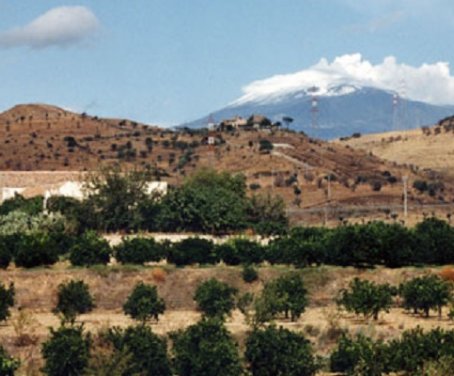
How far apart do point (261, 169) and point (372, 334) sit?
65055 mm

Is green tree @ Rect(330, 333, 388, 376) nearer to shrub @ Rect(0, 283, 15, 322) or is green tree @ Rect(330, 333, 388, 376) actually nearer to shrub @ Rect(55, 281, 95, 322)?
shrub @ Rect(55, 281, 95, 322)

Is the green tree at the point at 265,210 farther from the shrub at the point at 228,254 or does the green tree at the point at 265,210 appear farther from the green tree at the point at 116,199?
the shrub at the point at 228,254

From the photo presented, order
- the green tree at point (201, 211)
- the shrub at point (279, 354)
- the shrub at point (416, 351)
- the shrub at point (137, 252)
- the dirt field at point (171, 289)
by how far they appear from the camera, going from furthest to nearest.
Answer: the green tree at point (201, 211)
the shrub at point (137, 252)
the dirt field at point (171, 289)
the shrub at point (279, 354)
the shrub at point (416, 351)

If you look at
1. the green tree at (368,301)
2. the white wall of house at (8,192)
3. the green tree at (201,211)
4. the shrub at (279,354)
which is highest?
the white wall of house at (8,192)

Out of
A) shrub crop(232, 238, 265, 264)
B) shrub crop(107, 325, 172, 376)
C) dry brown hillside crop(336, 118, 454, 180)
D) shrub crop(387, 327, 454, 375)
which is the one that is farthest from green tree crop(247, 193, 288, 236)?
dry brown hillside crop(336, 118, 454, 180)

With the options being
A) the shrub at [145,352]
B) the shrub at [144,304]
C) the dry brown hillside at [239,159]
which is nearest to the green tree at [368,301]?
the shrub at [144,304]

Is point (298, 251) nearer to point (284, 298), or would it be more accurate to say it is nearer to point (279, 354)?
point (284, 298)

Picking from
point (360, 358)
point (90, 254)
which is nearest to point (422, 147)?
point (90, 254)

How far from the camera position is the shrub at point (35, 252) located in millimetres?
53156

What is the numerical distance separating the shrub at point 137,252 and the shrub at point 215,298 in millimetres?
7317

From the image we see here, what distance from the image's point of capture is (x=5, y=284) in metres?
50.1

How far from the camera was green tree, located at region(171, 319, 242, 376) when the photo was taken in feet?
114

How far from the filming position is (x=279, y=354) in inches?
1393

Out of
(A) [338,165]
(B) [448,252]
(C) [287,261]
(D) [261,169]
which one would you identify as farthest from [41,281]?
(A) [338,165]
